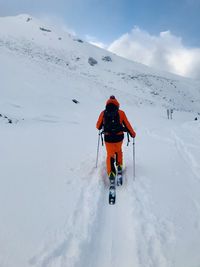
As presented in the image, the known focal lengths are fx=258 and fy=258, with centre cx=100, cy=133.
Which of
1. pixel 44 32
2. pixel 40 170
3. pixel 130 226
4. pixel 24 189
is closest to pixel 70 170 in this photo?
pixel 40 170

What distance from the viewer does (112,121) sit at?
667 centimetres

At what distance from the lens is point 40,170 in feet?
23.5

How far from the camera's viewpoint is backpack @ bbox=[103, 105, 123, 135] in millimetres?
6633

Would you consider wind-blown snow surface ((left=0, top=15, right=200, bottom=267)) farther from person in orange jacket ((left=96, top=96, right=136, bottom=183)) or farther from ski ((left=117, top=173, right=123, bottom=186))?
person in orange jacket ((left=96, top=96, right=136, bottom=183))

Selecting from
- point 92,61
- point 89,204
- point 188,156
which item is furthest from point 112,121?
point 92,61

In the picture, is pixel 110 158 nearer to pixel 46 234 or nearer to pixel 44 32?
pixel 46 234

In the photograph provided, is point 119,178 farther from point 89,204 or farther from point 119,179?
point 89,204

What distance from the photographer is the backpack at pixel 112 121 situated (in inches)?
261

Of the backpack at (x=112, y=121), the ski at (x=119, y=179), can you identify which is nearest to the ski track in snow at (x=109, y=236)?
the ski at (x=119, y=179)

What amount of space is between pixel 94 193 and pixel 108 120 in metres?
1.89

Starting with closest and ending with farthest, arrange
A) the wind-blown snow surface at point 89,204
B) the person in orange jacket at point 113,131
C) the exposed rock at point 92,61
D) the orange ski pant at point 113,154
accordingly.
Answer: the wind-blown snow surface at point 89,204 < the person in orange jacket at point 113,131 < the orange ski pant at point 113,154 < the exposed rock at point 92,61

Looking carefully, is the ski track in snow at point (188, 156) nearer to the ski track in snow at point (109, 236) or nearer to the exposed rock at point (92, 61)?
the ski track in snow at point (109, 236)

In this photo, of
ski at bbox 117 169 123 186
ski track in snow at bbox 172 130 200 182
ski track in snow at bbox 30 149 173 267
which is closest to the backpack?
ski at bbox 117 169 123 186

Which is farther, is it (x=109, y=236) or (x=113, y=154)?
(x=113, y=154)
